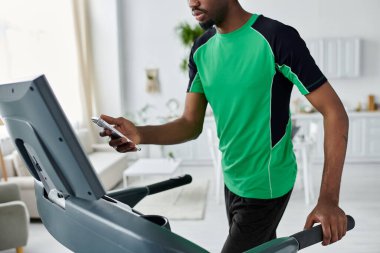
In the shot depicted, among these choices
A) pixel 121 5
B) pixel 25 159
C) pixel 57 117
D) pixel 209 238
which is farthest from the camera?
pixel 121 5

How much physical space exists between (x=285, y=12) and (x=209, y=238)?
4213mm

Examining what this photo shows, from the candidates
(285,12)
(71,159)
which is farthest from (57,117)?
(285,12)

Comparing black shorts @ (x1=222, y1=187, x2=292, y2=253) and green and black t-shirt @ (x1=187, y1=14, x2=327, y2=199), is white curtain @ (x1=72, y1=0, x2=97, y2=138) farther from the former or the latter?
black shorts @ (x1=222, y1=187, x2=292, y2=253)

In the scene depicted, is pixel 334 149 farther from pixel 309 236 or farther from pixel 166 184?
pixel 166 184

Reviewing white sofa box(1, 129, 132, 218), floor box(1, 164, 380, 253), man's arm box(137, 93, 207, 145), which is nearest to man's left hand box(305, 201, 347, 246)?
man's arm box(137, 93, 207, 145)

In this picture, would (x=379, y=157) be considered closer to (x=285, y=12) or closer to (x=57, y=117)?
(x=285, y=12)

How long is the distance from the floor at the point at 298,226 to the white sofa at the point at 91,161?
12.1 inches

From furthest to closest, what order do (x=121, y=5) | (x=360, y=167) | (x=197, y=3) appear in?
(x=121, y=5), (x=360, y=167), (x=197, y=3)

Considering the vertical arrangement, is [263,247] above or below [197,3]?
below

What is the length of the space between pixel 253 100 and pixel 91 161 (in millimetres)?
1727

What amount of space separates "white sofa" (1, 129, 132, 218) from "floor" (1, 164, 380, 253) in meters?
0.31

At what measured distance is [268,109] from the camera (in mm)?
1204

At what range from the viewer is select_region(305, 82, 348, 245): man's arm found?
91 centimetres

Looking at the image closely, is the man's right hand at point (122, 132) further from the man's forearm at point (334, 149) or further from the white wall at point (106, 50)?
the white wall at point (106, 50)
